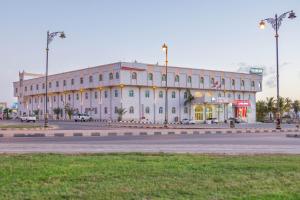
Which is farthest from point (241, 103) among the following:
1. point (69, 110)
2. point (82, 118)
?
point (69, 110)

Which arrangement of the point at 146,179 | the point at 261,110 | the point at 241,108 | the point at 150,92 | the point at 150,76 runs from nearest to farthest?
the point at 146,179 → the point at 150,76 → the point at 150,92 → the point at 241,108 → the point at 261,110

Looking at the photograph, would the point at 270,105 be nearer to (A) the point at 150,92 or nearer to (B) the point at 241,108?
(B) the point at 241,108

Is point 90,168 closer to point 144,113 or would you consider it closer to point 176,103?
point 144,113

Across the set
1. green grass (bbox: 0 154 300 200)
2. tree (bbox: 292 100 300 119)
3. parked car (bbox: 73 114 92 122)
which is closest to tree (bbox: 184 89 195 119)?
parked car (bbox: 73 114 92 122)

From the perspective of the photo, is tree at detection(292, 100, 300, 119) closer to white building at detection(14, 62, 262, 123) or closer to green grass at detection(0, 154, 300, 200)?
white building at detection(14, 62, 262, 123)

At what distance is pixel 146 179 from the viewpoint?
814 centimetres

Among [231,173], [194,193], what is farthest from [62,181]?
[231,173]

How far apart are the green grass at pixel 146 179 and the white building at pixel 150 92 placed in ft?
244

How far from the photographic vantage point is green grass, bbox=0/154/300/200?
6914mm

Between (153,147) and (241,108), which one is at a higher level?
(241,108)

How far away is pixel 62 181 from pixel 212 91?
95202 millimetres

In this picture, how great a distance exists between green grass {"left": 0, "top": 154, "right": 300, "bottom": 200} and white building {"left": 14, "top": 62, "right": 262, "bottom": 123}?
74.4m

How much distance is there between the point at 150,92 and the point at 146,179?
8191 centimetres

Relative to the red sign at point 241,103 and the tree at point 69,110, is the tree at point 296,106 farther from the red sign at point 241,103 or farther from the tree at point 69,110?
the tree at point 69,110
